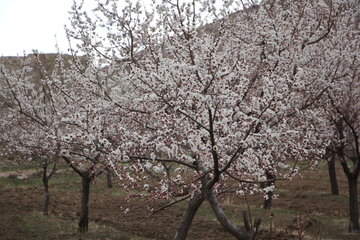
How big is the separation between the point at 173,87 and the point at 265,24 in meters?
4.46

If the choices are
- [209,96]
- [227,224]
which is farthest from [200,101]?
[227,224]

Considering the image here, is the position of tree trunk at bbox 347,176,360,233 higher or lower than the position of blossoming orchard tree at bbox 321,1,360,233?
lower

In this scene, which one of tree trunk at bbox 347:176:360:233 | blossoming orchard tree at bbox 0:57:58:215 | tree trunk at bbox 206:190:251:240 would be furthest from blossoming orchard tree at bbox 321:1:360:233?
blossoming orchard tree at bbox 0:57:58:215

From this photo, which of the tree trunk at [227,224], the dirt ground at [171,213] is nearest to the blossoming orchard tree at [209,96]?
the tree trunk at [227,224]

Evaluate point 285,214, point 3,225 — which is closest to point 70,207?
point 3,225

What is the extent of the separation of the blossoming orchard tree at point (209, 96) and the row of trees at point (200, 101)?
0.03 m

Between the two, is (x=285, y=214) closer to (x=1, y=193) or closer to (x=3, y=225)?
(x=3, y=225)

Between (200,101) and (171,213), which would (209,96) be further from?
(171,213)

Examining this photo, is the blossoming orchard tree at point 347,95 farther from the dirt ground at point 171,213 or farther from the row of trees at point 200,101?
the dirt ground at point 171,213

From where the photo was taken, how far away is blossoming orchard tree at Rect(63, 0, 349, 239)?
519 centimetres

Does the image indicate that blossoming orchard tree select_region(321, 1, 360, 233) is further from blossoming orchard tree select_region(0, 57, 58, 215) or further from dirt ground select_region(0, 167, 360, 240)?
blossoming orchard tree select_region(0, 57, 58, 215)

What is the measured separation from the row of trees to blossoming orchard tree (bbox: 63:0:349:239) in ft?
0.10

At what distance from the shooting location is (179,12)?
7621 mm

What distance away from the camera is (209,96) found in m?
4.58
